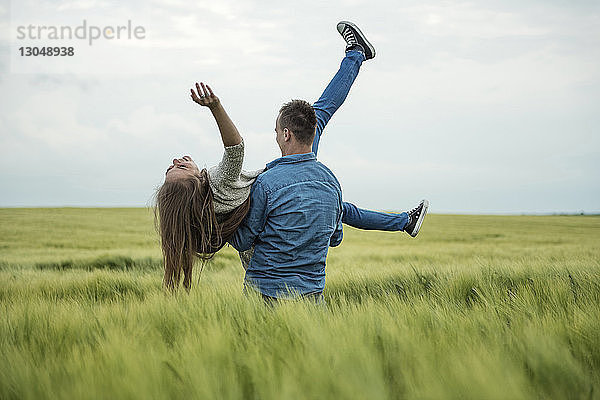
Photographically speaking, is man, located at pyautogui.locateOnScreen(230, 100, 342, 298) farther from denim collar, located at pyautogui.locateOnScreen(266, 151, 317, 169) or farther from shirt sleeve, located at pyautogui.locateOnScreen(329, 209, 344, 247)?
shirt sleeve, located at pyautogui.locateOnScreen(329, 209, 344, 247)

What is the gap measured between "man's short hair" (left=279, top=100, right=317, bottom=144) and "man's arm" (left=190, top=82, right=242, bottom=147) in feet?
1.54

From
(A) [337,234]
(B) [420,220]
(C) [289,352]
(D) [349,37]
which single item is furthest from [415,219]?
(C) [289,352]

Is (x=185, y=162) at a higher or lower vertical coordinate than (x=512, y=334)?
higher

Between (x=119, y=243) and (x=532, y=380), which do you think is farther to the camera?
(x=119, y=243)

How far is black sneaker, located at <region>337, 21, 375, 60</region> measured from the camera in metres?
4.09

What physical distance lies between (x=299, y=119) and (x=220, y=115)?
0.59 m

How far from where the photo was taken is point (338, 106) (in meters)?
3.79

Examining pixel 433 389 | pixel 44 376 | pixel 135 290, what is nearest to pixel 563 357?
pixel 433 389

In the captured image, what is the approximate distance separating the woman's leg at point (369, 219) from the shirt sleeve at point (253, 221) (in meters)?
0.76

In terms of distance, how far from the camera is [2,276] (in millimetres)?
5441

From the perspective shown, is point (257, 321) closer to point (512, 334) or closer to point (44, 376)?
point (44, 376)

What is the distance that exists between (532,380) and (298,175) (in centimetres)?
178

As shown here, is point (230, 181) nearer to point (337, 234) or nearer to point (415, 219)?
point (337, 234)

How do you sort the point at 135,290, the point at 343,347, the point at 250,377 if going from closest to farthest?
the point at 250,377
the point at 343,347
the point at 135,290
